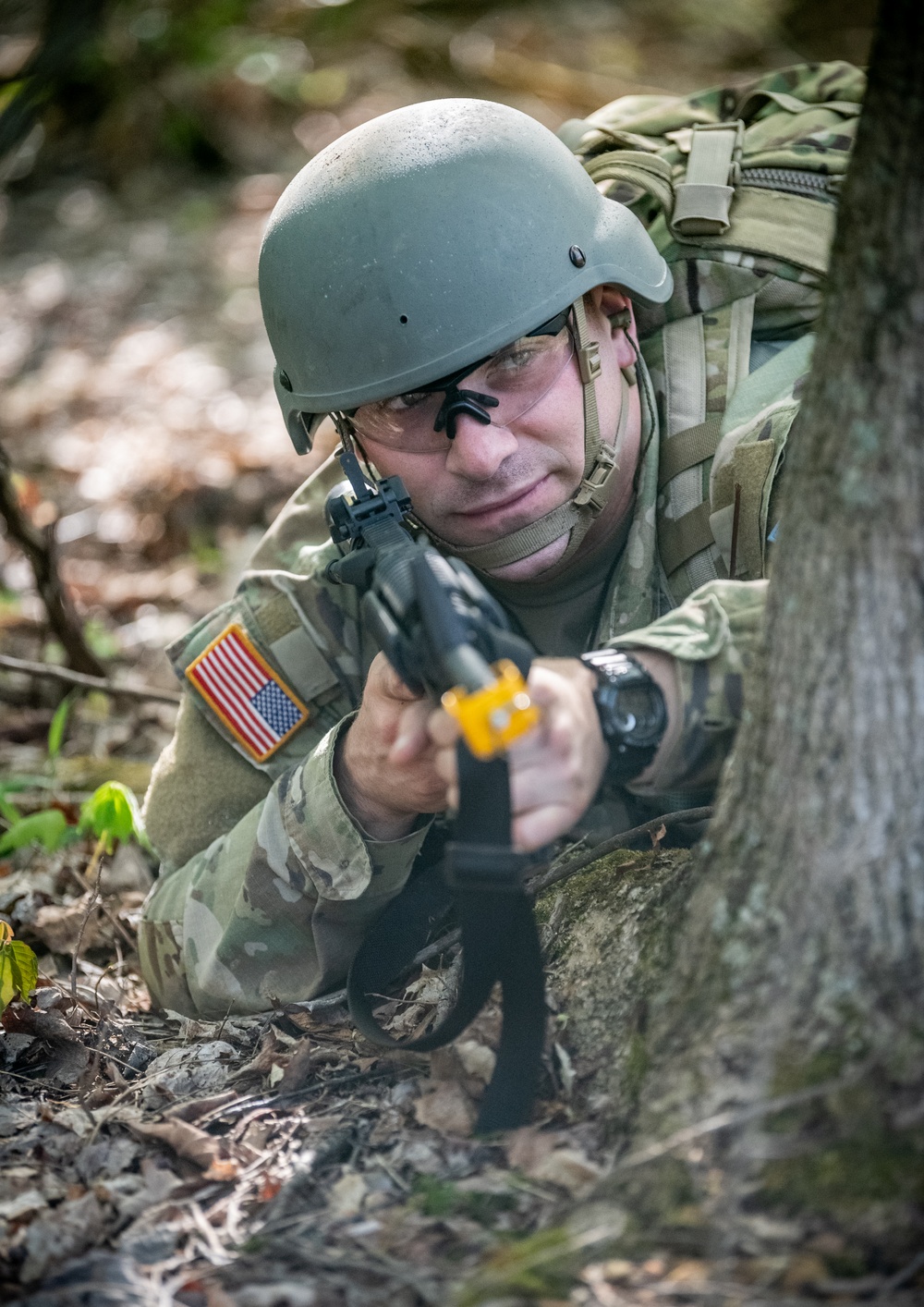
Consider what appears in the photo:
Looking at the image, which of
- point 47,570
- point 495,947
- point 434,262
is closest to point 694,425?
point 434,262

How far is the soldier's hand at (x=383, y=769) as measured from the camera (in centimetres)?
218

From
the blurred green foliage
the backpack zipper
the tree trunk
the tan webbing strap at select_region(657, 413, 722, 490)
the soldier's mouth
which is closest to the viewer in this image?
the tree trunk

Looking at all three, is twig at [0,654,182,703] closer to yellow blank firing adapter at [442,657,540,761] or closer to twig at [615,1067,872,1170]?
yellow blank firing adapter at [442,657,540,761]

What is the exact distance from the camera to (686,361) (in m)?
2.91

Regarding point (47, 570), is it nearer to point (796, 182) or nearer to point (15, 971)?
point (15, 971)

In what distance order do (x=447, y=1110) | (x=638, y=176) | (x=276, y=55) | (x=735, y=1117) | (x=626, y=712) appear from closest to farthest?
(x=735, y=1117)
(x=626, y=712)
(x=447, y=1110)
(x=638, y=176)
(x=276, y=55)

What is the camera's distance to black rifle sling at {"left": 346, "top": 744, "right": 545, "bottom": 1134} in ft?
5.55

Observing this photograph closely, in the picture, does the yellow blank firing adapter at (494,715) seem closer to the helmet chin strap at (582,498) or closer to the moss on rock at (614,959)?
the moss on rock at (614,959)

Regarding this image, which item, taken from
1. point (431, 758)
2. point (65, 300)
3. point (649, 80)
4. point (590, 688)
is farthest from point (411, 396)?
point (649, 80)

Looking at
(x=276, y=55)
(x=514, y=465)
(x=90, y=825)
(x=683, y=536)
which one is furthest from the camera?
(x=276, y=55)

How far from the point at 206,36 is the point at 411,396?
25.6 feet

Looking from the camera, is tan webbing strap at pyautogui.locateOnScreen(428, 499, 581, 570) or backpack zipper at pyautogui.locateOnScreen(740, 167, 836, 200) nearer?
tan webbing strap at pyautogui.locateOnScreen(428, 499, 581, 570)

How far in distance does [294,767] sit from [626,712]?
40.7 inches

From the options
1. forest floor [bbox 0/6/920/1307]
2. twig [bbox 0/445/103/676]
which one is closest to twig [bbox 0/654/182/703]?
forest floor [bbox 0/6/920/1307]
